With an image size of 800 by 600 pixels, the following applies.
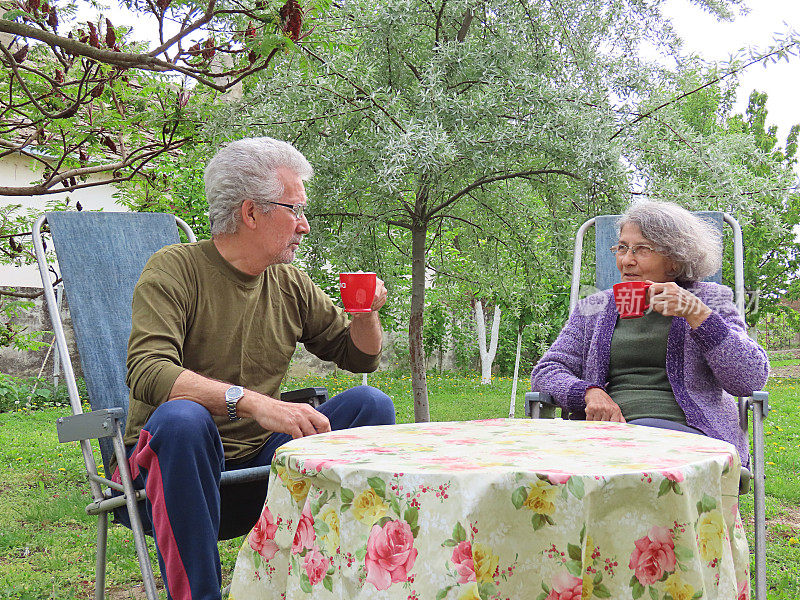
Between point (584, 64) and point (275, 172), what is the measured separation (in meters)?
2.88

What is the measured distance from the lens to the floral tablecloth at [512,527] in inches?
47.5

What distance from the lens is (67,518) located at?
12.8 feet

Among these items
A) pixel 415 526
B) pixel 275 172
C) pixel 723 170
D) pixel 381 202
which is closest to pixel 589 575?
pixel 415 526

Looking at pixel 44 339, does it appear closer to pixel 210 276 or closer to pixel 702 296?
pixel 210 276

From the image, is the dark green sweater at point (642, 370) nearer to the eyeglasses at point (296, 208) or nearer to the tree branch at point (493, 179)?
the eyeglasses at point (296, 208)

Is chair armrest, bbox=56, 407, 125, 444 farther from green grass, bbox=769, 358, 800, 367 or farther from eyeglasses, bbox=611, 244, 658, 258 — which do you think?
green grass, bbox=769, 358, 800, 367

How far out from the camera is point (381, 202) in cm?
481

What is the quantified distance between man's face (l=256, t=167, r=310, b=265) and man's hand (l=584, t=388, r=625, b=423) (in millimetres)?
1115

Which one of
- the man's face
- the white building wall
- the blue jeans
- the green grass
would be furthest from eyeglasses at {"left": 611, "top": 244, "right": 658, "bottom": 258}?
the green grass

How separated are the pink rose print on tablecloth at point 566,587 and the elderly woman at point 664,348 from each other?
1.27 m

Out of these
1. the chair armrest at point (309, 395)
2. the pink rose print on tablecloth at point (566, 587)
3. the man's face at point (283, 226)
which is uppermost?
the man's face at point (283, 226)

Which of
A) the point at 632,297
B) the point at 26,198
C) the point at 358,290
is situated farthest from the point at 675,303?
the point at 26,198

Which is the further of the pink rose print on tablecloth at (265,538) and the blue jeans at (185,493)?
the blue jeans at (185,493)

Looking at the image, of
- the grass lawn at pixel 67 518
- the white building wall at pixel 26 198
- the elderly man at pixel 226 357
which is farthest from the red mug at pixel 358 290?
the white building wall at pixel 26 198
